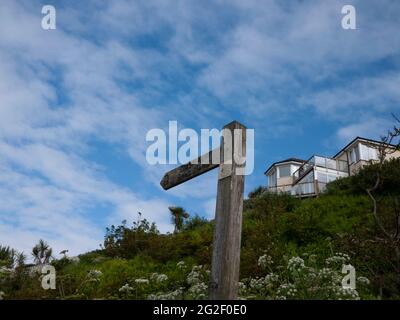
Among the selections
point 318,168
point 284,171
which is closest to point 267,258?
point 318,168

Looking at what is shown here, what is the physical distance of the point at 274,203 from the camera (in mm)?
21516

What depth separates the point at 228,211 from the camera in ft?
11.1

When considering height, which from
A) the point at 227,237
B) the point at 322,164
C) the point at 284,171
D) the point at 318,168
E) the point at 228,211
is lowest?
the point at 227,237

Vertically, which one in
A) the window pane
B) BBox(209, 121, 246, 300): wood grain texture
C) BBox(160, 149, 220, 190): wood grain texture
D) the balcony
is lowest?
BBox(209, 121, 246, 300): wood grain texture

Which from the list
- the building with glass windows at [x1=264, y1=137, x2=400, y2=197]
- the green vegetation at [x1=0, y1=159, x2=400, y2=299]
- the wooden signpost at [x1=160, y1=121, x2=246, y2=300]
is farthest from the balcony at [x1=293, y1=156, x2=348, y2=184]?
the wooden signpost at [x1=160, y1=121, x2=246, y2=300]

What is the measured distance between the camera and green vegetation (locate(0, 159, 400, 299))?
24.0 feet

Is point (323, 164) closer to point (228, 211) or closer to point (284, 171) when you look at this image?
point (284, 171)

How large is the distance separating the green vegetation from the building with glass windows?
1838cm

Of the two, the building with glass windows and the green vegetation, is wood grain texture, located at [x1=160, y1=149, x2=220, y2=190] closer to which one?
Result: the green vegetation

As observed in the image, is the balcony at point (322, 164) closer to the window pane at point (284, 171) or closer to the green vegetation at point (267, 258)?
the window pane at point (284, 171)

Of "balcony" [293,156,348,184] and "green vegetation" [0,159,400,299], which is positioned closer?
"green vegetation" [0,159,400,299]

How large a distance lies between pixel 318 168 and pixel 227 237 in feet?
149

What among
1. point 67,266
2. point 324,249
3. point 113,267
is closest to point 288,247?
point 324,249

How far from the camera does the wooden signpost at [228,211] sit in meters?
3.24
